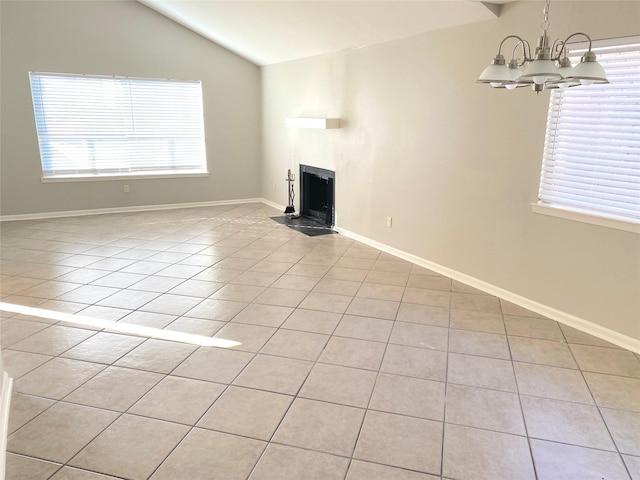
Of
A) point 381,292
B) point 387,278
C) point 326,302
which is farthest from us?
point 387,278

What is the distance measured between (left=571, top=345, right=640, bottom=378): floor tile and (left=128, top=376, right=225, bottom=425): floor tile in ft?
7.07

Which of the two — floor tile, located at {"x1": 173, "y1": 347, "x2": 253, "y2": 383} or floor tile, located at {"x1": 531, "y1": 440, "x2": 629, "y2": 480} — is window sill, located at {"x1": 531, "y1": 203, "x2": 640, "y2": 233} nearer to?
floor tile, located at {"x1": 531, "y1": 440, "x2": 629, "y2": 480}

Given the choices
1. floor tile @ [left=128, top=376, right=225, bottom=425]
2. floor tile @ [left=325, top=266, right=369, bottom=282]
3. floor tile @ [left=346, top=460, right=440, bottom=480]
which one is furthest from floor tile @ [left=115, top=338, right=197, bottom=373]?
floor tile @ [left=325, top=266, right=369, bottom=282]

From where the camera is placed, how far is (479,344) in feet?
9.46

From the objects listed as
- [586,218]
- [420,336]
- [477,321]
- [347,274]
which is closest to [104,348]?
[420,336]

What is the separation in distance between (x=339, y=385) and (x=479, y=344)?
1.05 m

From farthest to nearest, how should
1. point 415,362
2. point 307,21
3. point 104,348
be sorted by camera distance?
point 307,21, point 104,348, point 415,362

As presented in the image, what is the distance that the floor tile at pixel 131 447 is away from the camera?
183 cm

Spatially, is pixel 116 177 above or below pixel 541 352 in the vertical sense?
above

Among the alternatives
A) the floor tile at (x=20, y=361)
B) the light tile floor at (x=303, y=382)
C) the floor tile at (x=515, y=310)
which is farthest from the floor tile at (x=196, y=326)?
the floor tile at (x=515, y=310)

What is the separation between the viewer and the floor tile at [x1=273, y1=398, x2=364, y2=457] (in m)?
1.97

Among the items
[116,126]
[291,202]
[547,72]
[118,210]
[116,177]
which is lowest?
[118,210]

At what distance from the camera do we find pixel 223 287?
12.5 ft

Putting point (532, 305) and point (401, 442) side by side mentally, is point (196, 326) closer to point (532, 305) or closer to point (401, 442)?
point (401, 442)
